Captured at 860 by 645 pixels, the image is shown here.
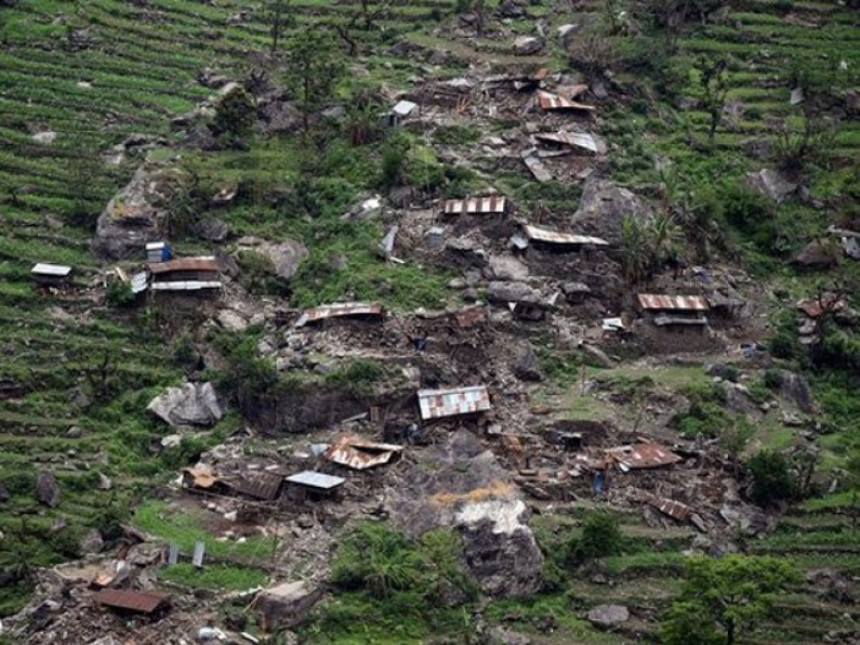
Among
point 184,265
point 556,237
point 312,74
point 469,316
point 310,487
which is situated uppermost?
point 312,74

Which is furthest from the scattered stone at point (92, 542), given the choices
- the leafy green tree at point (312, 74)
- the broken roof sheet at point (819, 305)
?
the broken roof sheet at point (819, 305)

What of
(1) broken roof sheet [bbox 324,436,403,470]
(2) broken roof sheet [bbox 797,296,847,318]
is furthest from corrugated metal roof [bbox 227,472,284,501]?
(2) broken roof sheet [bbox 797,296,847,318]

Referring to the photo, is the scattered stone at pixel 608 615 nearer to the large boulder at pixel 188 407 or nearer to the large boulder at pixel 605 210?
the large boulder at pixel 188 407

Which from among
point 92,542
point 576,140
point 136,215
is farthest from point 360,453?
point 576,140

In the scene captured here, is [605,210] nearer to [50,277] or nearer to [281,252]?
[281,252]

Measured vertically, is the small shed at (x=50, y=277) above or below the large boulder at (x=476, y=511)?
above

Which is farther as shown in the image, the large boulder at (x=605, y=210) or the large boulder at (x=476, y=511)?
the large boulder at (x=605, y=210)

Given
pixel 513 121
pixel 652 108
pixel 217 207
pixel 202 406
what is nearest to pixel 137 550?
pixel 202 406
